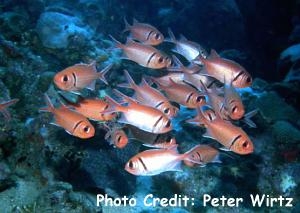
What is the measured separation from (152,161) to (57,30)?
628cm

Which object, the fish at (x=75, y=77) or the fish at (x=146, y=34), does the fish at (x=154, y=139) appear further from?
the fish at (x=146, y=34)

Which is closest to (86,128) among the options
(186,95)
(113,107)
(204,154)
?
(113,107)

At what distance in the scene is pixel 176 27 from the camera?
47.0 feet

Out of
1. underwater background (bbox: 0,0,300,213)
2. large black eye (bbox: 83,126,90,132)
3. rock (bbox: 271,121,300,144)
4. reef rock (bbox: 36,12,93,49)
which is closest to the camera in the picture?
large black eye (bbox: 83,126,90,132)

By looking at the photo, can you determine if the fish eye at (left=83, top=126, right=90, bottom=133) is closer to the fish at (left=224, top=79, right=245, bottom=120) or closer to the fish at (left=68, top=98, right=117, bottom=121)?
the fish at (left=68, top=98, right=117, bottom=121)

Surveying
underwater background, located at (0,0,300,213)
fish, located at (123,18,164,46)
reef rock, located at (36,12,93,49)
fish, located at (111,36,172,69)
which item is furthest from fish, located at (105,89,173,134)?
reef rock, located at (36,12,93,49)

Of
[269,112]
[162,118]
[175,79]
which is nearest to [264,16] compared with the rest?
[269,112]

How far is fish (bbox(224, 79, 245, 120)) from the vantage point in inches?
142

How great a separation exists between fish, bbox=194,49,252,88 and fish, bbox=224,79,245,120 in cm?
31

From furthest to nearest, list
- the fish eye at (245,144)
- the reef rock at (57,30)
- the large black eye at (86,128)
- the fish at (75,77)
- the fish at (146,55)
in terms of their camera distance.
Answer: the reef rock at (57,30)
the fish at (146,55)
the fish at (75,77)
the large black eye at (86,128)
the fish eye at (245,144)

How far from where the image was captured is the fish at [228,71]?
12.9 feet

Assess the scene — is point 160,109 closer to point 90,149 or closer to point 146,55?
point 146,55

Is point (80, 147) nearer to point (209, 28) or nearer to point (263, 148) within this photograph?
point (263, 148)

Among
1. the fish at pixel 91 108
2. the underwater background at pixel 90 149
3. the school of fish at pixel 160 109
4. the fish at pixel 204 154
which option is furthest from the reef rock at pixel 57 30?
the fish at pixel 204 154
